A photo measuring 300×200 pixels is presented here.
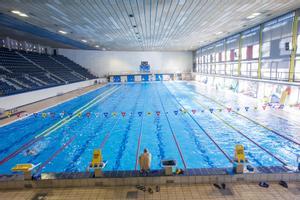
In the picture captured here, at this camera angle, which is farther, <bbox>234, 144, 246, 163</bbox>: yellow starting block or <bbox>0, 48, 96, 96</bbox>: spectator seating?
<bbox>0, 48, 96, 96</bbox>: spectator seating

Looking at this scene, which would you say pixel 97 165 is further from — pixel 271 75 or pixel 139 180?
pixel 271 75

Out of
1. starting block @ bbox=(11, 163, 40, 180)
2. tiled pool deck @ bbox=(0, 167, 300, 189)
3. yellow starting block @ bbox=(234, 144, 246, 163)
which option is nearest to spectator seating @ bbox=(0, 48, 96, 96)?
starting block @ bbox=(11, 163, 40, 180)

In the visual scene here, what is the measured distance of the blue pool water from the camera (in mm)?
6062

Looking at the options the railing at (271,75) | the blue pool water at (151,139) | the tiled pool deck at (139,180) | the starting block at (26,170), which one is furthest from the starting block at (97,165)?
the railing at (271,75)

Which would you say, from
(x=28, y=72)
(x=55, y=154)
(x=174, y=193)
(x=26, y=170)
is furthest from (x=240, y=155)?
(x=28, y=72)

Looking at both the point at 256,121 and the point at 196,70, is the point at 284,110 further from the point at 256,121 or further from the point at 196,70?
the point at 196,70

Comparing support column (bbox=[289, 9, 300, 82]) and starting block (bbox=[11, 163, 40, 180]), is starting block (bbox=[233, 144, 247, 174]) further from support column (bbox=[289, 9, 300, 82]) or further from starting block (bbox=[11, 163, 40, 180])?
support column (bbox=[289, 9, 300, 82])

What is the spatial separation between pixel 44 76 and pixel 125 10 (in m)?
13.7

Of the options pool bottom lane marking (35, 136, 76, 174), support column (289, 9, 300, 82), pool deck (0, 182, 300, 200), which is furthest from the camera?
support column (289, 9, 300, 82)

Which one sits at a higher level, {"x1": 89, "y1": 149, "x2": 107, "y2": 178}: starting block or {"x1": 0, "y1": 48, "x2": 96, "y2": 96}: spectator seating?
{"x1": 0, "y1": 48, "x2": 96, "y2": 96}: spectator seating

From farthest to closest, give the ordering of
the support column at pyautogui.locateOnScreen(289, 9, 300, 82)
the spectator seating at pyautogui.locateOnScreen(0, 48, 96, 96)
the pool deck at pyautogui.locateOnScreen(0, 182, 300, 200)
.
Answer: the spectator seating at pyautogui.locateOnScreen(0, 48, 96, 96) → the support column at pyautogui.locateOnScreen(289, 9, 300, 82) → the pool deck at pyautogui.locateOnScreen(0, 182, 300, 200)

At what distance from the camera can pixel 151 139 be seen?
7840mm

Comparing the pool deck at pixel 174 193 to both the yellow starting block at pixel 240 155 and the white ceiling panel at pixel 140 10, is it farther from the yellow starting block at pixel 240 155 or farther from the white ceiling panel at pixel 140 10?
the white ceiling panel at pixel 140 10

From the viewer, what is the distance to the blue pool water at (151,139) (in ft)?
19.9
